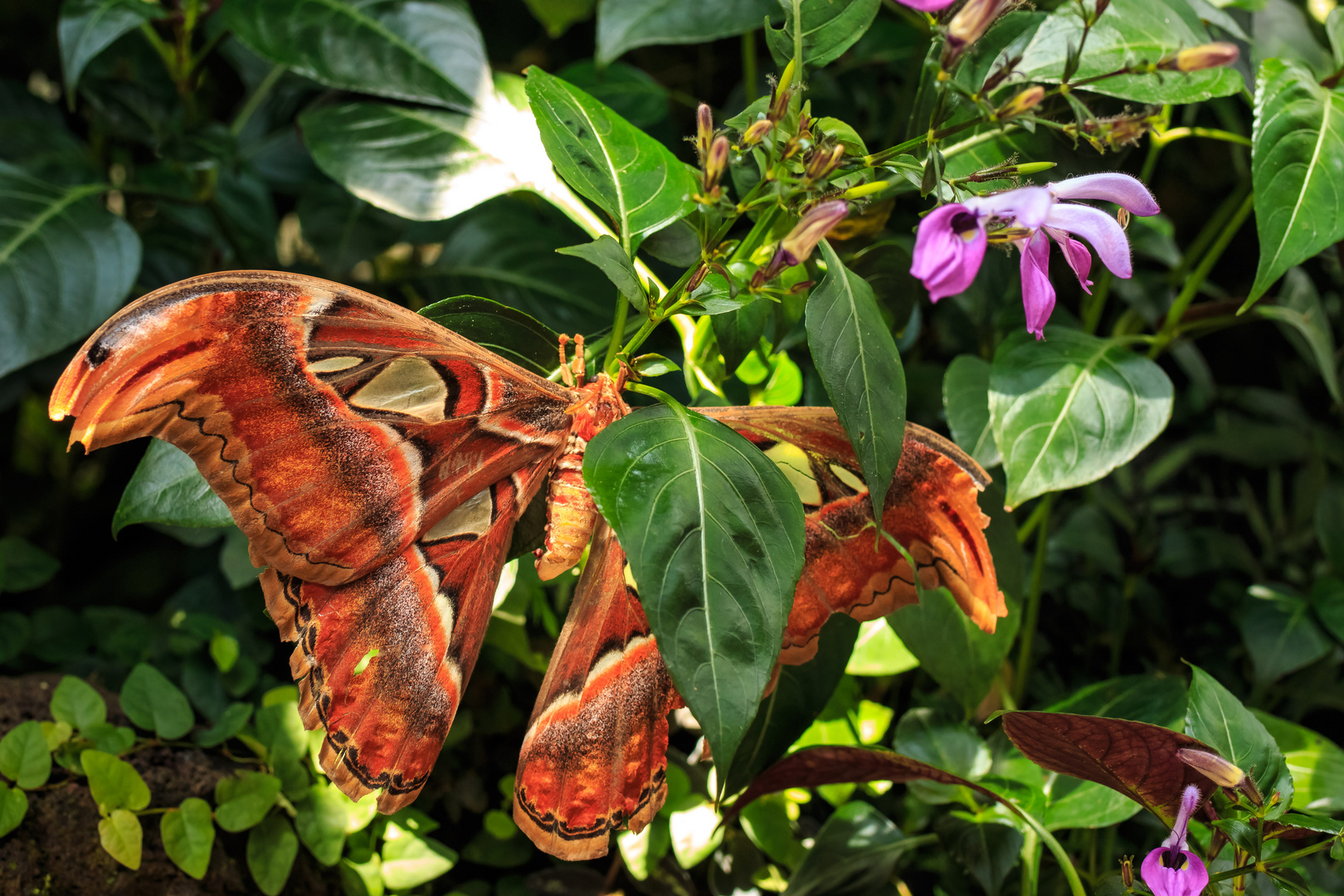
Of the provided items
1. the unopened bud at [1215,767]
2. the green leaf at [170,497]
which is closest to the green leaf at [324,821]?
the green leaf at [170,497]

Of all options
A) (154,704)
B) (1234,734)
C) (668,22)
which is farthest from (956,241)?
(154,704)

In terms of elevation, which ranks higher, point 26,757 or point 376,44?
point 376,44

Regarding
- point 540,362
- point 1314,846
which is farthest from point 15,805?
point 1314,846

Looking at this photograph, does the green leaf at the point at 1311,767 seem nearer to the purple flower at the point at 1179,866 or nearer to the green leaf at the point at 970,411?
the purple flower at the point at 1179,866

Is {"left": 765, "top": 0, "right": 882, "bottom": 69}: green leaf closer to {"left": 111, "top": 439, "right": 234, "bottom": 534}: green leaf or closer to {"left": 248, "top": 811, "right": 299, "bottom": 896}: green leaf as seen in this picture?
{"left": 111, "top": 439, "right": 234, "bottom": 534}: green leaf

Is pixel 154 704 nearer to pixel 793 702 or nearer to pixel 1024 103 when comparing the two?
pixel 793 702

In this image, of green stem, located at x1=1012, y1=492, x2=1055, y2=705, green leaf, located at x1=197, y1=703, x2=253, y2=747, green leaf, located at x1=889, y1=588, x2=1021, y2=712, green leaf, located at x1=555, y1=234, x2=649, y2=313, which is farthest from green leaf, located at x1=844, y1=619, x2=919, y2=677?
green leaf, located at x1=197, y1=703, x2=253, y2=747
